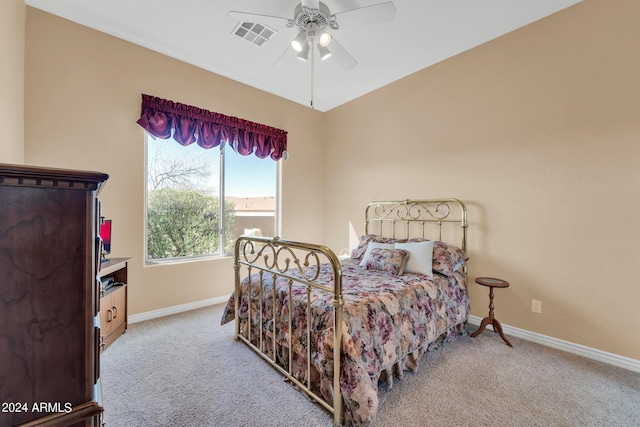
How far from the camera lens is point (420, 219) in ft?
11.2

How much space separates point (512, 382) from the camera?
1.94 meters

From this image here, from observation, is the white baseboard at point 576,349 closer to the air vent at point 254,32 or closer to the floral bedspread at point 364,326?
the floral bedspread at point 364,326

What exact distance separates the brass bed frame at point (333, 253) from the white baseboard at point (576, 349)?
2.34 feet

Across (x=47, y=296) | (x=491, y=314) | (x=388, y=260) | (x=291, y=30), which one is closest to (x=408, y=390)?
(x=388, y=260)

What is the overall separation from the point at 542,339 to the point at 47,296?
351 centimetres

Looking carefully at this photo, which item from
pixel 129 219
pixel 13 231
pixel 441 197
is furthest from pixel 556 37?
pixel 129 219

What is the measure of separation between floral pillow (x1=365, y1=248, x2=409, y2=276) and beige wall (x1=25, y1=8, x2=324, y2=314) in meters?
2.00

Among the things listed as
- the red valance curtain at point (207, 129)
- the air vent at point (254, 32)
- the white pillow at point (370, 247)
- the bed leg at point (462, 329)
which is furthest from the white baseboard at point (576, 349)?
the air vent at point (254, 32)

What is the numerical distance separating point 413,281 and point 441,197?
4.35 ft

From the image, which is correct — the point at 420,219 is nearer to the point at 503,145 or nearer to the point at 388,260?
the point at 388,260

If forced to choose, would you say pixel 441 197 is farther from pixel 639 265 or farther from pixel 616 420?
pixel 616 420

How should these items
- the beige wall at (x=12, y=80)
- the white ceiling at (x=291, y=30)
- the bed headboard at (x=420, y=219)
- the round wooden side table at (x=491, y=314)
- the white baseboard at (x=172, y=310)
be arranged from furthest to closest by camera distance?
the bed headboard at (x=420, y=219) → the white baseboard at (x=172, y=310) → the round wooden side table at (x=491, y=314) → the white ceiling at (x=291, y=30) → the beige wall at (x=12, y=80)

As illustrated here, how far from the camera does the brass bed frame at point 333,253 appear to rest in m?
1.54

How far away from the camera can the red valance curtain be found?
2956mm
